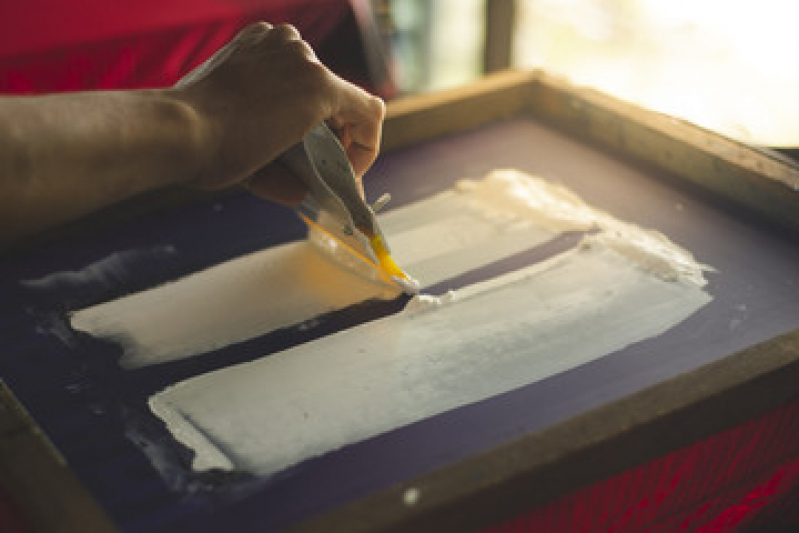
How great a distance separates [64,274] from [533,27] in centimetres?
204

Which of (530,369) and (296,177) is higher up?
(296,177)

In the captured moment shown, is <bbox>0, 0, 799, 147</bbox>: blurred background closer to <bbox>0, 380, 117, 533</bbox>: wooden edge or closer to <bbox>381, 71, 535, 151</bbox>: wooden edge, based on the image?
<bbox>381, 71, 535, 151</bbox>: wooden edge

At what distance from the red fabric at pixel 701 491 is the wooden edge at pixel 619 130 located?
1.25ft

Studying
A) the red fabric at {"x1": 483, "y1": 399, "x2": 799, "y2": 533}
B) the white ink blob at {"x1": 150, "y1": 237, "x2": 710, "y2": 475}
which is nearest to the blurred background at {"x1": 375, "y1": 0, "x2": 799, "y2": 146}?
the white ink blob at {"x1": 150, "y1": 237, "x2": 710, "y2": 475}

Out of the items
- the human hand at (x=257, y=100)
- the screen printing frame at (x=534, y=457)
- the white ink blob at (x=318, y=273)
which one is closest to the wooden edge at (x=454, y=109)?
the white ink blob at (x=318, y=273)

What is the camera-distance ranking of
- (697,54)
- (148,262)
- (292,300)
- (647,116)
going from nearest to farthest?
1. (292,300)
2. (148,262)
3. (647,116)
4. (697,54)

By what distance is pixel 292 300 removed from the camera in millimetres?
1122

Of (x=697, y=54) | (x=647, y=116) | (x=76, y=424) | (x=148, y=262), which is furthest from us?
(x=697, y=54)

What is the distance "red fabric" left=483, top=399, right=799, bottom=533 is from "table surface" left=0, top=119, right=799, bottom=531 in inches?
3.2

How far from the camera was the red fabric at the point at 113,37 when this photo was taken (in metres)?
1.79

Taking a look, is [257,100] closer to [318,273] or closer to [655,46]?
[318,273]

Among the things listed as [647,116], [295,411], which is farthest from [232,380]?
[647,116]

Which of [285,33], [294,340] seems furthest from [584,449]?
[285,33]

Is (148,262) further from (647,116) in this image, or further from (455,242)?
(647,116)
